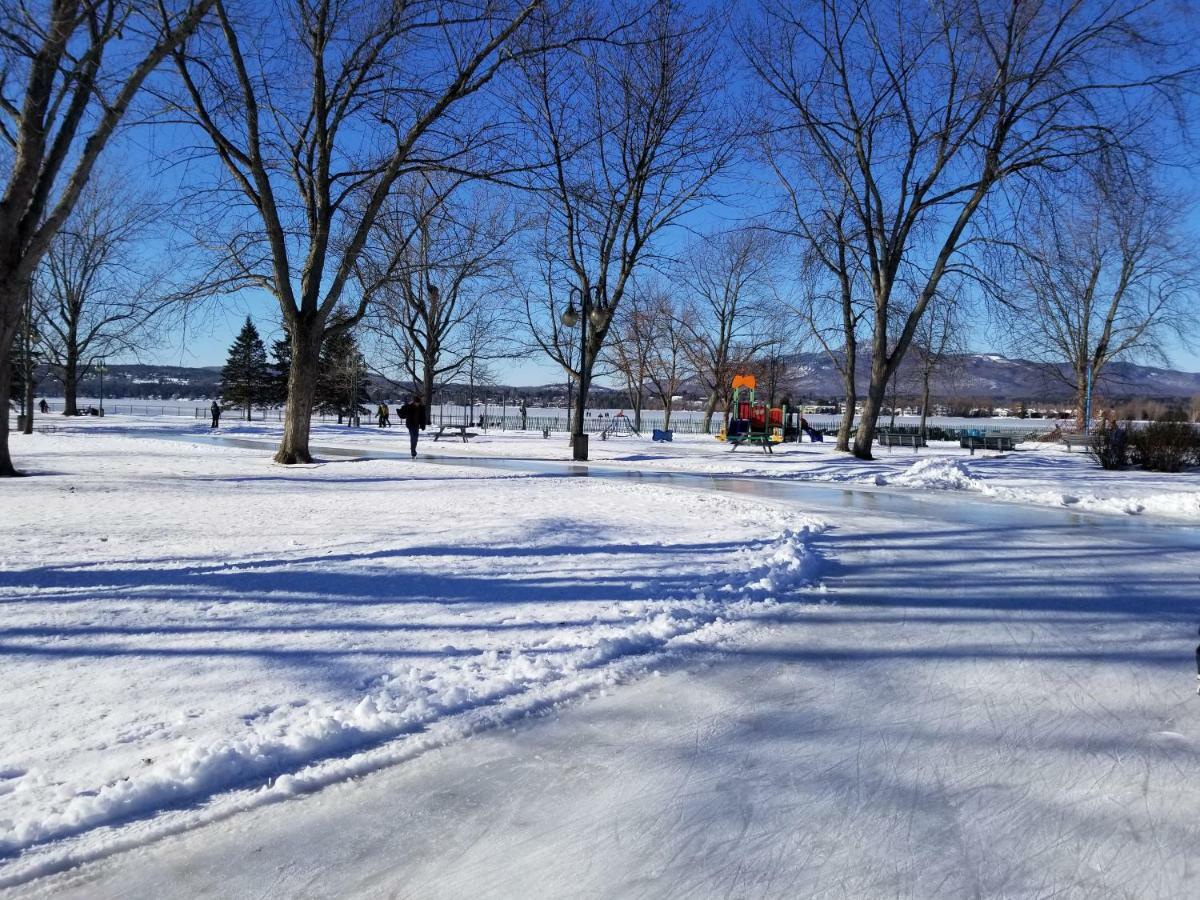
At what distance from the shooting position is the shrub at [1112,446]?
18.9 m

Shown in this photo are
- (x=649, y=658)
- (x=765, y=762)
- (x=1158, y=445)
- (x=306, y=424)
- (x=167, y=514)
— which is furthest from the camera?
(x=1158, y=445)

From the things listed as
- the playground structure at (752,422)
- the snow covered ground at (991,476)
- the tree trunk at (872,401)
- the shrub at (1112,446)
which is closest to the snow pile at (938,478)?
the snow covered ground at (991,476)

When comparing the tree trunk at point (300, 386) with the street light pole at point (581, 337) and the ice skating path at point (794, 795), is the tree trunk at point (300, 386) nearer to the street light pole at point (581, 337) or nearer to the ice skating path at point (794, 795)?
the street light pole at point (581, 337)

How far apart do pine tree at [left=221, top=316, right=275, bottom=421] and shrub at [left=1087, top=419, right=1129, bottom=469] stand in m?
63.9

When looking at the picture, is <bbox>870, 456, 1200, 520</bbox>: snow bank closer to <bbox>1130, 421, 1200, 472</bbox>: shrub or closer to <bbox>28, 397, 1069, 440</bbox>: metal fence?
<bbox>1130, 421, 1200, 472</bbox>: shrub

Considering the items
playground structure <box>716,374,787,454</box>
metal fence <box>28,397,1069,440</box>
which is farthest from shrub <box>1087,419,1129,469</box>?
metal fence <box>28,397,1069,440</box>

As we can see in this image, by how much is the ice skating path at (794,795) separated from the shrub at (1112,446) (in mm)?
16667

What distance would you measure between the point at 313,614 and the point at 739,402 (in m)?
28.9

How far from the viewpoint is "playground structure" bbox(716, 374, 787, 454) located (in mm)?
28050

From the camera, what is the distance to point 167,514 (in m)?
8.28

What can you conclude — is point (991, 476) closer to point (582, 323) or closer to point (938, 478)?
point (938, 478)

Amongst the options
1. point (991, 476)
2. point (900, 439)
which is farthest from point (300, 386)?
point (900, 439)

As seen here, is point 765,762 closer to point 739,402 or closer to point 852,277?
point 852,277

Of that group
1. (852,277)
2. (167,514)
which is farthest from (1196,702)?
(852,277)
